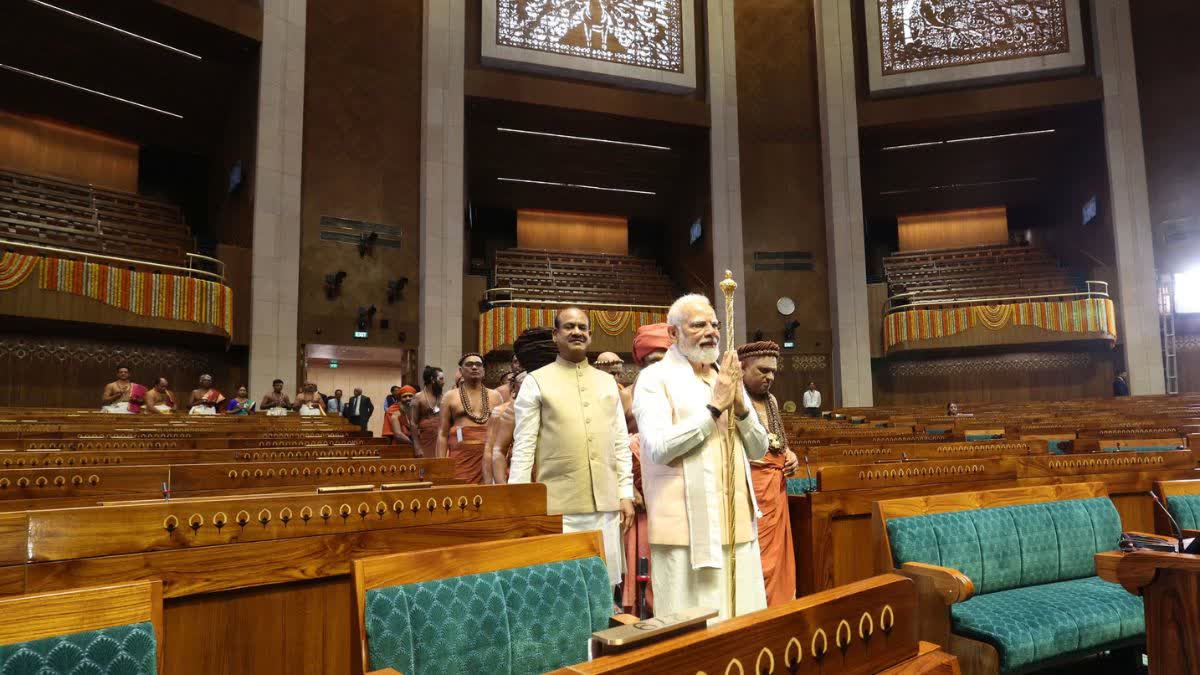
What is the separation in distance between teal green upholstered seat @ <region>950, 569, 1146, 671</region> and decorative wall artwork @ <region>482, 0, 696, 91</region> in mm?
14993

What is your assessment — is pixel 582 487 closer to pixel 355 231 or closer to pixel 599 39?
pixel 355 231

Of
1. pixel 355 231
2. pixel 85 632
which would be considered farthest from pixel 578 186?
pixel 85 632

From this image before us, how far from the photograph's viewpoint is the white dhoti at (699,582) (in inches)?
91.3

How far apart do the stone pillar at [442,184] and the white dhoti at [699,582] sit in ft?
40.1

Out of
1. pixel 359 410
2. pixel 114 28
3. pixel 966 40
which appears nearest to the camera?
pixel 114 28

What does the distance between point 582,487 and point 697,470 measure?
2.72ft

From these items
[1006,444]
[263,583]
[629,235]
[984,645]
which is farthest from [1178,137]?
[263,583]

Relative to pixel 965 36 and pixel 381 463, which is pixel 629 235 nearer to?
pixel 965 36

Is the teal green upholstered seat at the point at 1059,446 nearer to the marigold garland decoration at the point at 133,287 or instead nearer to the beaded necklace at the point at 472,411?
the beaded necklace at the point at 472,411

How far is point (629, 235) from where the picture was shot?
2111 centimetres

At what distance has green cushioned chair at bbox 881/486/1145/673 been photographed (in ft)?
8.04

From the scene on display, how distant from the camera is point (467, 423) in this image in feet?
15.5

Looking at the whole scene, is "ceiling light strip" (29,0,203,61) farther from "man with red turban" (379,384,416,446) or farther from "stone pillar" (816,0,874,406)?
"stone pillar" (816,0,874,406)

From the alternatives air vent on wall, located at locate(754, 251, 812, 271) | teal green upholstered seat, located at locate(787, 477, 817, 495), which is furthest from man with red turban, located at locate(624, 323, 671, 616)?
air vent on wall, located at locate(754, 251, 812, 271)
